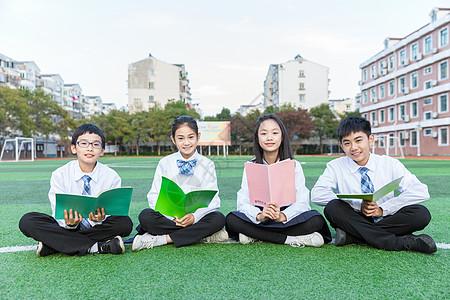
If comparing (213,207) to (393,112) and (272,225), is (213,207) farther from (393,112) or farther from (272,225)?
(393,112)

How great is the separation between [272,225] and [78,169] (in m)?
1.32

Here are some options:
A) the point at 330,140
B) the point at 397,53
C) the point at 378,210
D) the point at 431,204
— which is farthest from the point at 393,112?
the point at 378,210

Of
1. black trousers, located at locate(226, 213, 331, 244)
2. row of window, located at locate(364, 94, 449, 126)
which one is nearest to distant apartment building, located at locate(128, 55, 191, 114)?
row of window, located at locate(364, 94, 449, 126)

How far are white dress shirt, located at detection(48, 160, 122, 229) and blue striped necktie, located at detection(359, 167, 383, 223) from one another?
5.33 feet

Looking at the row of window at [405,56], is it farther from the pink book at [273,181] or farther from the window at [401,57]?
the pink book at [273,181]

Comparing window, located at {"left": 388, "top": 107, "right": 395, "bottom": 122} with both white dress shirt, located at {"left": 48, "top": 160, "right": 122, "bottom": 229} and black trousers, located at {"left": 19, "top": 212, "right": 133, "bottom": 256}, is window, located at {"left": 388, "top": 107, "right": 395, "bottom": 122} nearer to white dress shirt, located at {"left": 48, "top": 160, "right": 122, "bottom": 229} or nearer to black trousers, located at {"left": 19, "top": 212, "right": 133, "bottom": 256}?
white dress shirt, located at {"left": 48, "top": 160, "right": 122, "bottom": 229}

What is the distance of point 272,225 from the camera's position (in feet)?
7.55

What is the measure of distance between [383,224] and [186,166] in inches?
52.9

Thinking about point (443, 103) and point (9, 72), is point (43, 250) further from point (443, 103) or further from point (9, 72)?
point (9, 72)

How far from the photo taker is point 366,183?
2307 mm

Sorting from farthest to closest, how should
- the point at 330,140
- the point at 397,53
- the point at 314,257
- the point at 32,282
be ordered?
the point at 330,140 → the point at 397,53 → the point at 314,257 → the point at 32,282

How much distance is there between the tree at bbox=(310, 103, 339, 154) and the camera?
33.7 metres

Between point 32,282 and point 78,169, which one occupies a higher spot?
point 78,169

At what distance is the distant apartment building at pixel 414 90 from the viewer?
21469mm
